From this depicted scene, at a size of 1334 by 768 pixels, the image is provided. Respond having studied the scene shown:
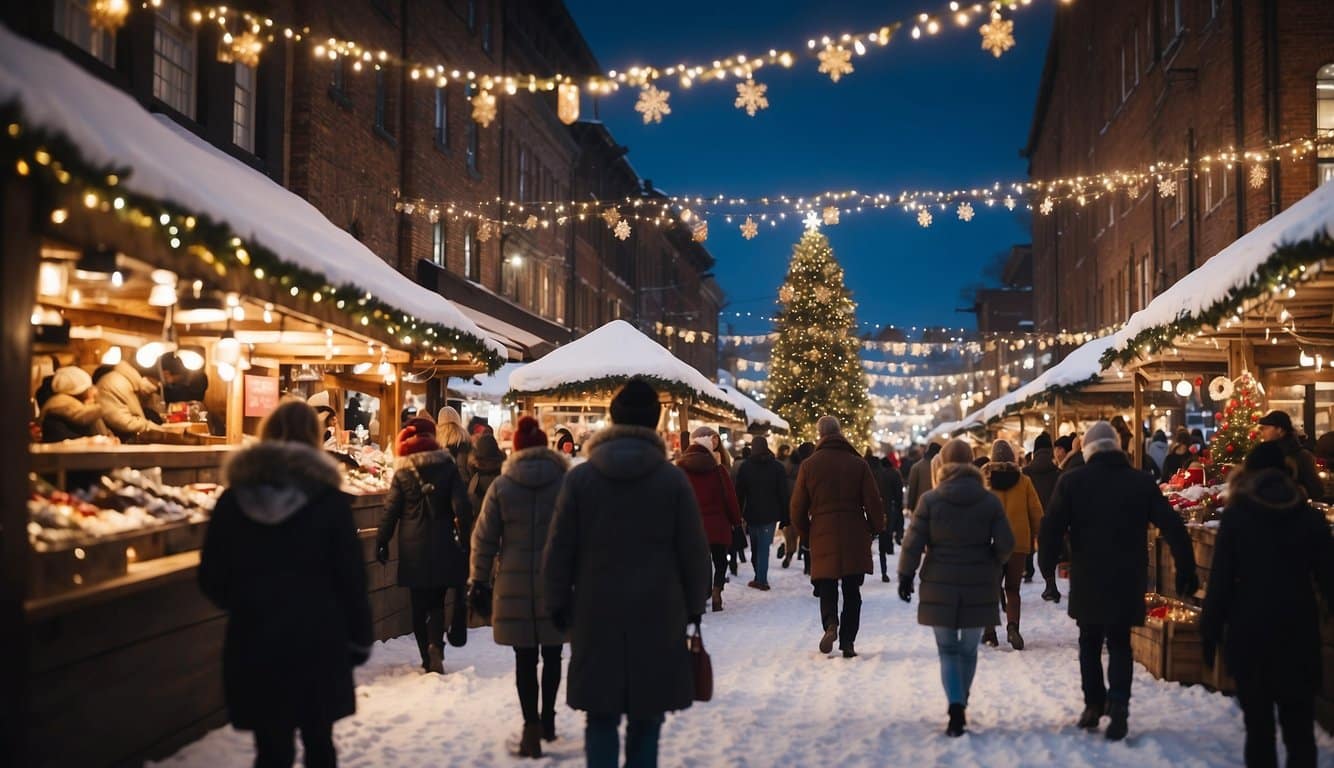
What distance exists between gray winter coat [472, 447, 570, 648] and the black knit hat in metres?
1.66

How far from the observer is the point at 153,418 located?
12.0m

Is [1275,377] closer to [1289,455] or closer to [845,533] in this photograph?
[1289,455]

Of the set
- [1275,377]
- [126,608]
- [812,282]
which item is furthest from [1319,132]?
[812,282]

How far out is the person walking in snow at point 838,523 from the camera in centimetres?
1156

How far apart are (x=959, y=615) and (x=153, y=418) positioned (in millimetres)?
7704

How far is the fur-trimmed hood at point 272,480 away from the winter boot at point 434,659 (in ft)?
16.5

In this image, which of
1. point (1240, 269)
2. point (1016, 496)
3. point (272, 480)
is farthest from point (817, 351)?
point (272, 480)

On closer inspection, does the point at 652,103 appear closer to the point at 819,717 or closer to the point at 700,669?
the point at 819,717

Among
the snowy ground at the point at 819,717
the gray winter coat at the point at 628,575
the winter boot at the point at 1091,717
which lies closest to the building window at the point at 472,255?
the snowy ground at the point at 819,717

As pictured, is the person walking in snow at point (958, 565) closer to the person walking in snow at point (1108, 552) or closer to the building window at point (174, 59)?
the person walking in snow at point (1108, 552)

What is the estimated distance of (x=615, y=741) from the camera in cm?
599

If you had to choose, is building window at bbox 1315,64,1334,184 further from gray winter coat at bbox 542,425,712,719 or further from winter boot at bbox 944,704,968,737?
gray winter coat at bbox 542,425,712,719

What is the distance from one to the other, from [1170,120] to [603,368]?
1897 centimetres

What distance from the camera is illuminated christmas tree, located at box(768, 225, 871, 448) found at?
53.1 metres
